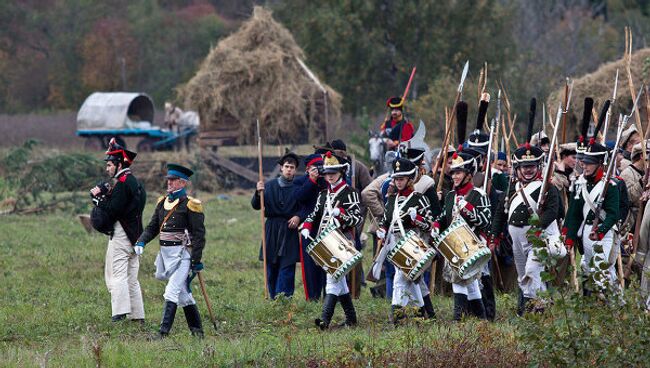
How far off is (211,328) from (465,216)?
272 cm

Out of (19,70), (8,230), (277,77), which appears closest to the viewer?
(8,230)

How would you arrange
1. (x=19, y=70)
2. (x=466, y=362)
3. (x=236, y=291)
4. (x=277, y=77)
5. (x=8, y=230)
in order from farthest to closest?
1. (x=19, y=70)
2. (x=277, y=77)
3. (x=8, y=230)
4. (x=236, y=291)
5. (x=466, y=362)

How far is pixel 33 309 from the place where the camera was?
13.5 m

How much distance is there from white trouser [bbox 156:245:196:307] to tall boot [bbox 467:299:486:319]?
8.65 ft

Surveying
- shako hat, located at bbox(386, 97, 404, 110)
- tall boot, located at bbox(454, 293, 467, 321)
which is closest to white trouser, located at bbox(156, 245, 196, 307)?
tall boot, located at bbox(454, 293, 467, 321)

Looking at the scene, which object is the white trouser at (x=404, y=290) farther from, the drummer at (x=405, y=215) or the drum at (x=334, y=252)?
the drum at (x=334, y=252)

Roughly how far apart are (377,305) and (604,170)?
3004 millimetres

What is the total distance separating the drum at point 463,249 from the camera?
11.6 meters

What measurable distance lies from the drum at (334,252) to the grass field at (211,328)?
49 cm

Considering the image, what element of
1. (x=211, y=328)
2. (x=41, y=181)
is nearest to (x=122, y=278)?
(x=211, y=328)

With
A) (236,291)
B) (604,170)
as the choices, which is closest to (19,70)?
(236,291)

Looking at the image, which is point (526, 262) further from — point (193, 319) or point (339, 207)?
point (193, 319)

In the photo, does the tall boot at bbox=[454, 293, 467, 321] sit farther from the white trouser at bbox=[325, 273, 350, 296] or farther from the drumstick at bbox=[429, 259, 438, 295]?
the drumstick at bbox=[429, 259, 438, 295]

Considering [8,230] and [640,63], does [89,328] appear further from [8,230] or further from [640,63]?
[640,63]
